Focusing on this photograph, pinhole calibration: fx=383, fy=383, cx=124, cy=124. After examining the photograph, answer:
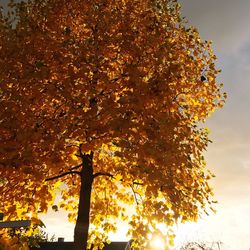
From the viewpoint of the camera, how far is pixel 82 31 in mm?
15570

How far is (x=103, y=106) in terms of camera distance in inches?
483

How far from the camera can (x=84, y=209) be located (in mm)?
14414

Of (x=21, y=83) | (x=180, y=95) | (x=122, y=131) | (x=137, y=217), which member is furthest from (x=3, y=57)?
(x=137, y=217)

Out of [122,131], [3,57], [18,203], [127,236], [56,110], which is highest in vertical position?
[3,57]

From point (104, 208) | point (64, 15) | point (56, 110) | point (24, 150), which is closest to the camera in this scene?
point (24, 150)

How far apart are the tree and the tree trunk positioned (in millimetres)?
38

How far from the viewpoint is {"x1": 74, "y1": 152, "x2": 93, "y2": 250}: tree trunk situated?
13.8 meters

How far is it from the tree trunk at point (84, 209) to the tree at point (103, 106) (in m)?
0.04

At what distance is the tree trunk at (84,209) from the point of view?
13836mm

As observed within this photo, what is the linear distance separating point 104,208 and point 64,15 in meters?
8.23

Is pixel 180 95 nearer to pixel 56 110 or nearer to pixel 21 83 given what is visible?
pixel 56 110

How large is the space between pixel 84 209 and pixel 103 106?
14.5 ft

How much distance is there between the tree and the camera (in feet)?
39.0

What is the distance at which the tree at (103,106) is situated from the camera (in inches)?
468
